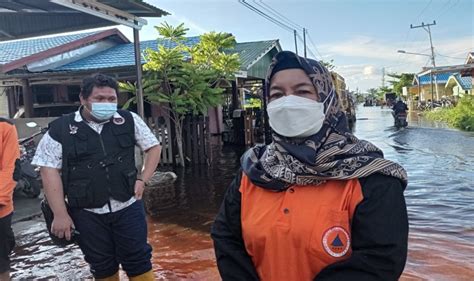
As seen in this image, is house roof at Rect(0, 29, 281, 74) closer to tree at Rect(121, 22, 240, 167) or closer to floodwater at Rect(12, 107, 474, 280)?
tree at Rect(121, 22, 240, 167)

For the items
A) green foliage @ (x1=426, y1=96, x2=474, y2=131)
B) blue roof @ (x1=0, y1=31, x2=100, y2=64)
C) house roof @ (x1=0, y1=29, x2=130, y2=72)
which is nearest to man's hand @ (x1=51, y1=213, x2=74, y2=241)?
house roof @ (x1=0, y1=29, x2=130, y2=72)

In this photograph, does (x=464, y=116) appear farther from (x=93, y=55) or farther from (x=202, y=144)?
(x=93, y=55)

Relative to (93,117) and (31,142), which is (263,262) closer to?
(93,117)

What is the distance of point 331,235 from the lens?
154cm

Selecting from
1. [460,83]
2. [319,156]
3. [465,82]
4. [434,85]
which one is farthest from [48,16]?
[434,85]

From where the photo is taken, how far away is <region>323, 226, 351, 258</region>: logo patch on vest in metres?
1.54

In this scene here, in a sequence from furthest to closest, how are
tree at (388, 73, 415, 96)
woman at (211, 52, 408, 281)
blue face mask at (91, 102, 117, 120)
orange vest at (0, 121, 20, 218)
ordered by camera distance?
1. tree at (388, 73, 415, 96)
2. orange vest at (0, 121, 20, 218)
3. blue face mask at (91, 102, 117, 120)
4. woman at (211, 52, 408, 281)

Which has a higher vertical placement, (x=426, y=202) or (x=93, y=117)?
(x=93, y=117)

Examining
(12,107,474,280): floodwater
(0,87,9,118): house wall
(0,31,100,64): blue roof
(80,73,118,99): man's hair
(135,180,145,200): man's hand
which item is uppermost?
(0,31,100,64): blue roof

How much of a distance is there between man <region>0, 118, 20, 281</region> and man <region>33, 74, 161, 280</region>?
463 millimetres

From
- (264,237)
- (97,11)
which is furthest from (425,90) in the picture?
(264,237)

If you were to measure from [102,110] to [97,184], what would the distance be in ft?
1.72

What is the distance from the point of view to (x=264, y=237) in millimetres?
1653

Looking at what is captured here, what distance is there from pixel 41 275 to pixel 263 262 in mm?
3364
